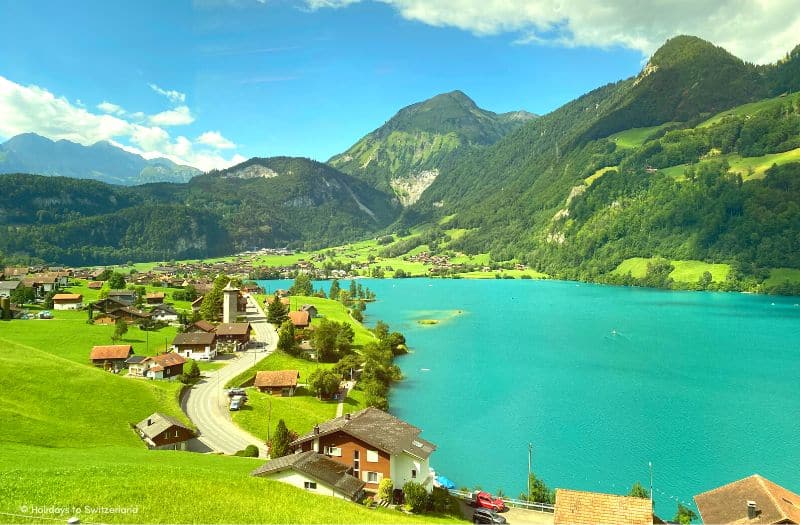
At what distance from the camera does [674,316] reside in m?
158

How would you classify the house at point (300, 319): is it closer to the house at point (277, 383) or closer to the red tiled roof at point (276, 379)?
the red tiled roof at point (276, 379)

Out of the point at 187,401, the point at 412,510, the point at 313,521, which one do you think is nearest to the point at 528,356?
the point at 187,401

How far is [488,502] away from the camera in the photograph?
40125 millimetres

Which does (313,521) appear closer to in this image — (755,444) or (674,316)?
(755,444)

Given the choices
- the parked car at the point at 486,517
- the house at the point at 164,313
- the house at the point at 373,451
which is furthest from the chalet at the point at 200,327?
the parked car at the point at 486,517

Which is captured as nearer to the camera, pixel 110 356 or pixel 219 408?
pixel 219 408

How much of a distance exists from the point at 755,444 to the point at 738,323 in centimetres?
9931

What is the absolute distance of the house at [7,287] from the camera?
102m

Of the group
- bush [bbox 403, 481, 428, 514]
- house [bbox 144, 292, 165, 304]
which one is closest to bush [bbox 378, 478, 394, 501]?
bush [bbox 403, 481, 428, 514]

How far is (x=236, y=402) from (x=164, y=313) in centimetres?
5350

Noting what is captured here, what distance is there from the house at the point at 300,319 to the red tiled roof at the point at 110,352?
37997 mm

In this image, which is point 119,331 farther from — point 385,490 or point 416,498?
point 416,498

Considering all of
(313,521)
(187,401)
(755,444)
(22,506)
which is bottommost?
(755,444)

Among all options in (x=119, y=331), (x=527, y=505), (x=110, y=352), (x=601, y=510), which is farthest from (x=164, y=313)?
(x=601, y=510)
